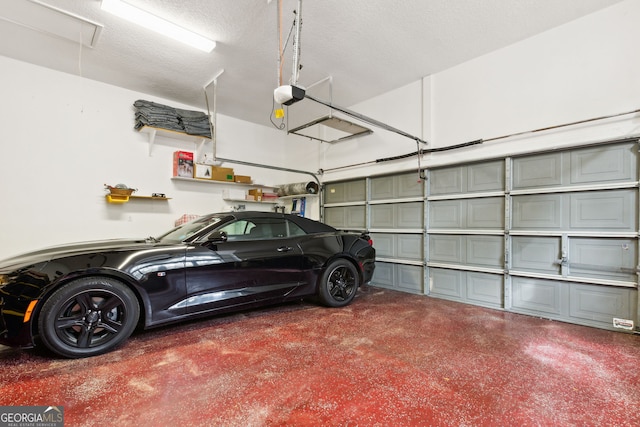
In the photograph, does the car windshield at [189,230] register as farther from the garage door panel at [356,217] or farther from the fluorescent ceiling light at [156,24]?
the garage door panel at [356,217]

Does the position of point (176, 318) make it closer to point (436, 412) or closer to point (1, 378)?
point (1, 378)

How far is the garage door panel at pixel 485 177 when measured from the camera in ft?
11.4

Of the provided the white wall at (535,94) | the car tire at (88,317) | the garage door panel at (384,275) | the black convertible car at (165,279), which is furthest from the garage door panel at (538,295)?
the car tire at (88,317)

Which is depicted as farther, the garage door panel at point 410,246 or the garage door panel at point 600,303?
the garage door panel at point 410,246

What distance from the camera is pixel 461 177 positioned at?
380 centimetres

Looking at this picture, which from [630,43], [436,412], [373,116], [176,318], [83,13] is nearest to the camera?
[436,412]

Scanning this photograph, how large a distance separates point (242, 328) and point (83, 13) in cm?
360

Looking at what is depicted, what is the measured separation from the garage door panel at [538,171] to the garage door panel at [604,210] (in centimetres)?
27

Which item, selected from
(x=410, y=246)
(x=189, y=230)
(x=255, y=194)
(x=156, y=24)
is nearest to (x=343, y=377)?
(x=189, y=230)

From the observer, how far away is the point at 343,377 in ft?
5.96

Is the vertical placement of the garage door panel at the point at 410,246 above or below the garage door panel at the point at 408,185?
below

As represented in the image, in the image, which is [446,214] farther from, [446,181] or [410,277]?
[410,277]

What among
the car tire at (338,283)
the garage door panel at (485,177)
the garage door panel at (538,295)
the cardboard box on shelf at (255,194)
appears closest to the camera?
the garage door panel at (538,295)

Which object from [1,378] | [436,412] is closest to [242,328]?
[1,378]
